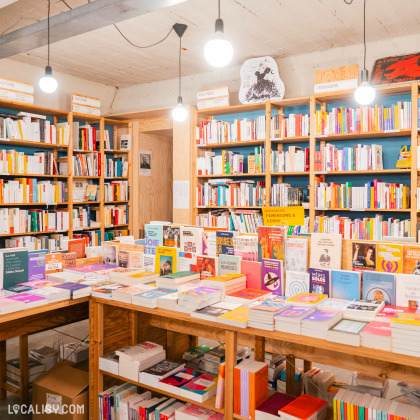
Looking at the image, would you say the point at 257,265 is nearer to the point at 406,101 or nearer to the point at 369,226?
the point at 369,226

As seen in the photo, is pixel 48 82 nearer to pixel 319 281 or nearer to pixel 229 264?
pixel 229 264

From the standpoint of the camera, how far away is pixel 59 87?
5973mm

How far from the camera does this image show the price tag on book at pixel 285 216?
2.76 metres

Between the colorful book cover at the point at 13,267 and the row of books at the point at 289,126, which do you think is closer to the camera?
the colorful book cover at the point at 13,267

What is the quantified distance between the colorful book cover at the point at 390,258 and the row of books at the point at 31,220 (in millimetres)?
4319

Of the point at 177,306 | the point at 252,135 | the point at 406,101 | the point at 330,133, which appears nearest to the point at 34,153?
the point at 252,135

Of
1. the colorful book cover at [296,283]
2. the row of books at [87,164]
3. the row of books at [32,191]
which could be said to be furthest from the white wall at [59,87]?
the colorful book cover at [296,283]

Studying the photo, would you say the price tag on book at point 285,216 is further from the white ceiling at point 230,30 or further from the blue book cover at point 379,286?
the white ceiling at point 230,30

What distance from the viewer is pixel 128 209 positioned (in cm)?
646

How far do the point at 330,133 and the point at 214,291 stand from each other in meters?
2.98

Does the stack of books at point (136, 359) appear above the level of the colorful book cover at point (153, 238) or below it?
below

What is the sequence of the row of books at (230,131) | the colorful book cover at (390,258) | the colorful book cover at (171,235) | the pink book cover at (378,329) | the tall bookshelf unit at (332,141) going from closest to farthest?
1. the pink book cover at (378,329)
2. the colorful book cover at (390,258)
3. the colorful book cover at (171,235)
4. the tall bookshelf unit at (332,141)
5. the row of books at (230,131)

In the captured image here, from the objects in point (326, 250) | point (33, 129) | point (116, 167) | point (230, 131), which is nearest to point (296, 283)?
point (326, 250)

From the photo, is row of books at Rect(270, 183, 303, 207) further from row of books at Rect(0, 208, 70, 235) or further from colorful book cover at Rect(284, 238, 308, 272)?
row of books at Rect(0, 208, 70, 235)
